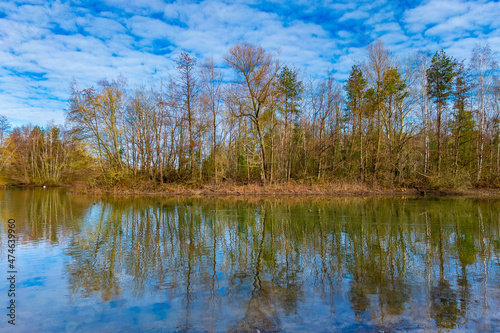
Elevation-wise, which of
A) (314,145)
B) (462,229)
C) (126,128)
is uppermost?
(126,128)

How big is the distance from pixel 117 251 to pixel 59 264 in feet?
5.07

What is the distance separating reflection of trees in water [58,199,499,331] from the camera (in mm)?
5055

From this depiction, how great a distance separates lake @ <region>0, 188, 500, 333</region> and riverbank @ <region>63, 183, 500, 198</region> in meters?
19.1

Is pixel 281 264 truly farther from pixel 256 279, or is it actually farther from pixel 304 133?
pixel 304 133

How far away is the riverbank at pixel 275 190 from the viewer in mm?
30438

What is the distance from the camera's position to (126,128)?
34.5 metres

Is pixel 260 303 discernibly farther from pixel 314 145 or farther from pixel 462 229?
pixel 314 145

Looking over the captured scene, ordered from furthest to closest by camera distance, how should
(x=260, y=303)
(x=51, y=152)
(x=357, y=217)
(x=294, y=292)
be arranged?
(x=51, y=152) < (x=357, y=217) < (x=294, y=292) < (x=260, y=303)

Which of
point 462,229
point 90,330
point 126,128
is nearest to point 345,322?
point 90,330

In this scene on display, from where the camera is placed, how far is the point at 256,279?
6309 mm

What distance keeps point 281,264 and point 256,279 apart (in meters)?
1.22

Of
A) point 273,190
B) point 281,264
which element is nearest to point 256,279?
point 281,264

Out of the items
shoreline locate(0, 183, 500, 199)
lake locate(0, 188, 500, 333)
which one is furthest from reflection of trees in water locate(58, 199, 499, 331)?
shoreline locate(0, 183, 500, 199)

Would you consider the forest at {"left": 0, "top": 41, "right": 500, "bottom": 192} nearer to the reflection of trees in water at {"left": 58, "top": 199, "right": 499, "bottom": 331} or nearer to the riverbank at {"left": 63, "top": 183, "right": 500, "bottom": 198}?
the riverbank at {"left": 63, "top": 183, "right": 500, "bottom": 198}
